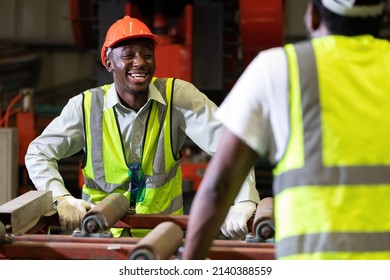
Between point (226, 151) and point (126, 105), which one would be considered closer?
point (226, 151)

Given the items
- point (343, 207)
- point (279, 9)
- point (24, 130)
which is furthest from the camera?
point (24, 130)

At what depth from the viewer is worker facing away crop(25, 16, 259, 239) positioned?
12.1 ft

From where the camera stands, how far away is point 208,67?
641cm

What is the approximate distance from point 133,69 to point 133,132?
0.94 feet

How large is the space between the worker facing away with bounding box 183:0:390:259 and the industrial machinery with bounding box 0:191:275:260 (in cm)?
53

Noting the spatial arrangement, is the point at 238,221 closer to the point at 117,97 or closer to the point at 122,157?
the point at 122,157

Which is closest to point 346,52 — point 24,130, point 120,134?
point 120,134

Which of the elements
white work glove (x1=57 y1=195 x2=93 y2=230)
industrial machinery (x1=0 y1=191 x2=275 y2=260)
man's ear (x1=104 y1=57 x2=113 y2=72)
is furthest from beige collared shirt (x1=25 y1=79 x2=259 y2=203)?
industrial machinery (x1=0 y1=191 x2=275 y2=260)

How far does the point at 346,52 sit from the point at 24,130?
5.37 m

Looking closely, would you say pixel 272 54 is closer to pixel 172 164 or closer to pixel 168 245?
pixel 168 245

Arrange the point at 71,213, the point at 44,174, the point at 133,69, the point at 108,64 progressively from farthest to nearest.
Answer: the point at 108,64 < the point at 133,69 < the point at 44,174 < the point at 71,213

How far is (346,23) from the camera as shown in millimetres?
1813

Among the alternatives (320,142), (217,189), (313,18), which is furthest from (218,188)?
(313,18)

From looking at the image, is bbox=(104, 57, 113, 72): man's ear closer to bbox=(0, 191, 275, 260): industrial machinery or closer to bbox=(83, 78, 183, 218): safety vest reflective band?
bbox=(83, 78, 183, 218): safety vest reflective band
